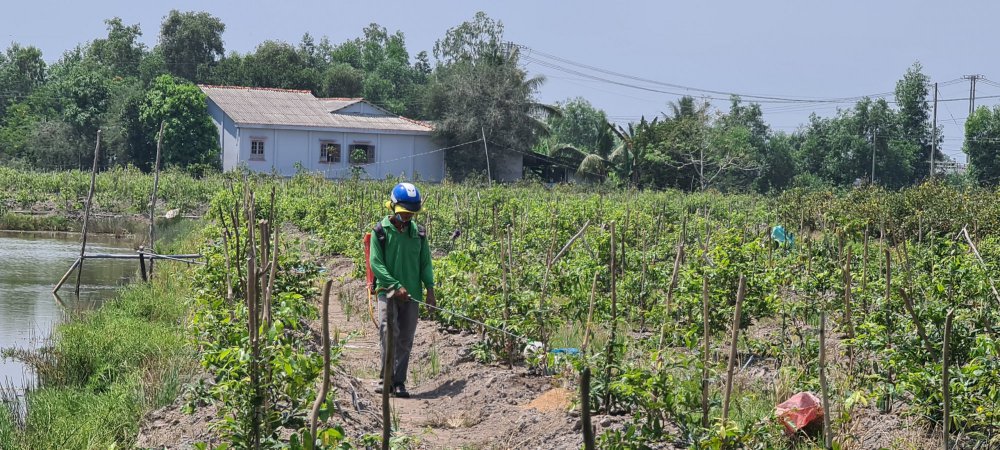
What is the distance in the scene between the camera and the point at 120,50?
196 ft

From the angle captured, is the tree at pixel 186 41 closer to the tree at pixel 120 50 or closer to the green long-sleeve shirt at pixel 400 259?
the tree at pixel 120 50

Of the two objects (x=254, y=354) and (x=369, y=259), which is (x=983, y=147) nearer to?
(x=369, y=259)

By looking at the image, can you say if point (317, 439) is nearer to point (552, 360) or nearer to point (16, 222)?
point (552, 360)

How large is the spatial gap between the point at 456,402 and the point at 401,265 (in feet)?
3.49

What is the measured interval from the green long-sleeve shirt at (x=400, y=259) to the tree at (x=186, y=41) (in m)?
52.0

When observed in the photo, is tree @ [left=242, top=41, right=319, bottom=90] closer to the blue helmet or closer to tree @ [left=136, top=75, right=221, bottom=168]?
tree @ [left=136, top=75, right=221, bottom=168]

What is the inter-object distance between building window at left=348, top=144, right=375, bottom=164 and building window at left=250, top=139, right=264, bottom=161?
3529 millimetres

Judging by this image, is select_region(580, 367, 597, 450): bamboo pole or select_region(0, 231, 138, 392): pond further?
select_region(0, 231, 138, 392): pond

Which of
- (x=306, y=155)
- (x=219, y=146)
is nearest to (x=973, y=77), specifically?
(x=306, y=155)

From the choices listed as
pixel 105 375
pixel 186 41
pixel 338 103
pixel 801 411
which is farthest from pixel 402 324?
pixel 186 41

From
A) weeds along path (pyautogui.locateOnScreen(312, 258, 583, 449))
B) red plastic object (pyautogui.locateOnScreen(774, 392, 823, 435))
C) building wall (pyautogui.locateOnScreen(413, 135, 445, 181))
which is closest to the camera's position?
red plastic object (pyautogui.locateOnScreen(774, 392, 823, 435))

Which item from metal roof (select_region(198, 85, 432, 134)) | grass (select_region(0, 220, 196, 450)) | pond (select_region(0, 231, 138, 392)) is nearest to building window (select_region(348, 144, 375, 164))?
metal roof (select_region(198, 85, 432, 134))

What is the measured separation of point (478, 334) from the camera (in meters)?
8.77

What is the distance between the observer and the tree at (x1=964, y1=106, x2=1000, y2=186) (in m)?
43.4
